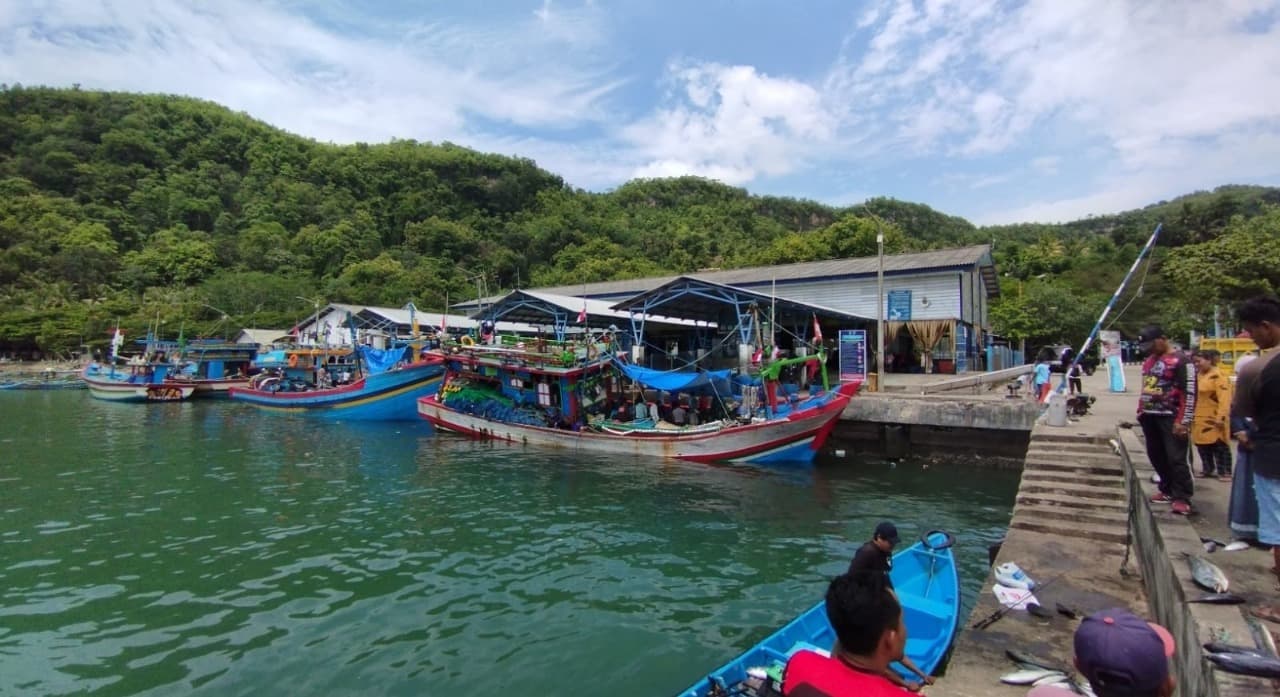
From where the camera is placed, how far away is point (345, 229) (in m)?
78.3

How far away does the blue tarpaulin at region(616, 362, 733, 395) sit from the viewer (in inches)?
688

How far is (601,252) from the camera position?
246 ft

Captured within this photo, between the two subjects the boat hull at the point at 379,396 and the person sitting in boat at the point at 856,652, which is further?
the boat hull at the point at 379,396

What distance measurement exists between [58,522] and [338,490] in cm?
488

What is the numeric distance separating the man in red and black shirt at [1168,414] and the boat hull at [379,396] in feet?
75.0

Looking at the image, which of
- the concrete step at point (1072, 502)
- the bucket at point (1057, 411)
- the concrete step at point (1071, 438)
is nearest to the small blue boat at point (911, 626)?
the concrete step at point (1072, 502)

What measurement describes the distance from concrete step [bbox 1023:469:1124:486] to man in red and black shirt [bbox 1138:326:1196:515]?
265cm

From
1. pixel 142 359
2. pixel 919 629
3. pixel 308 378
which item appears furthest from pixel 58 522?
pixel 142 359

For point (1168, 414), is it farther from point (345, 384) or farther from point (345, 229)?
point (345, 229)

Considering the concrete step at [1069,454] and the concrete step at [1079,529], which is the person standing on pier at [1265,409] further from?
the concrete step at [1069,454]

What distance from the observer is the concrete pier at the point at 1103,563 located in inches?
154

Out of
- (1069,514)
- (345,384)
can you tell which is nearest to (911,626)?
(1069,514)

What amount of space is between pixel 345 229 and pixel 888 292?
73230mm

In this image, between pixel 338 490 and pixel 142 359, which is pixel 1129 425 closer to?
pixel 338 490
